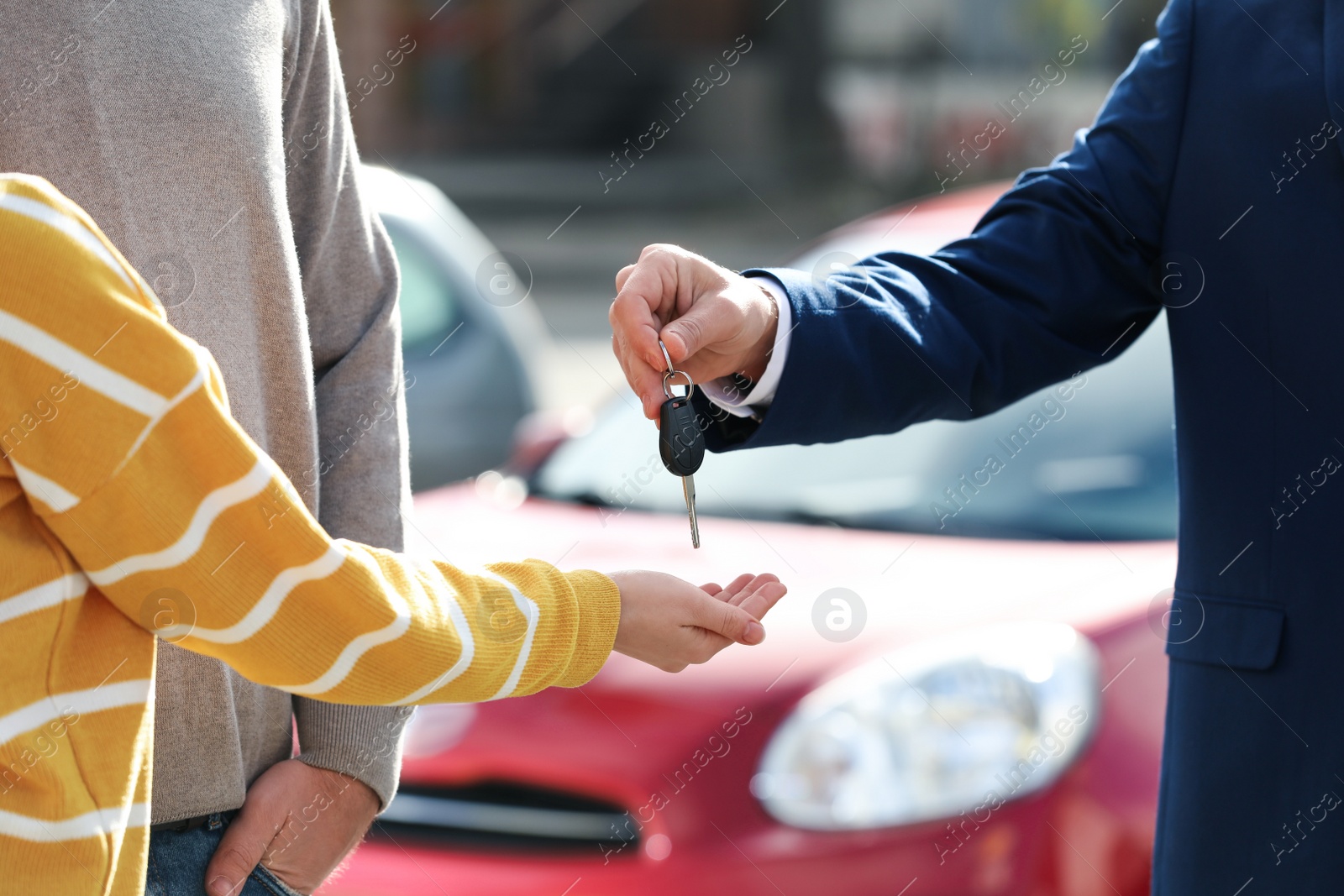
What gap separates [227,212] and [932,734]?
163 centimetres

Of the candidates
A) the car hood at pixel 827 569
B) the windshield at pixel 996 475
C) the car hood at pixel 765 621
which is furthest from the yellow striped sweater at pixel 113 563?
the windshield at pixel 996 475

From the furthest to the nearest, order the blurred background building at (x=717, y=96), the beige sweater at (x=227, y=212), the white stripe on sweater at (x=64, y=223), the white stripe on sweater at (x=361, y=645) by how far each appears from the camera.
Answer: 1. the blurred background building at (x=717, y=96)
2. the beige sweater at (x=227, y=212)
3. the white stripe on sweater at (x=361, y=645)
4. the white stripe on sweater at (x=64, y=223)

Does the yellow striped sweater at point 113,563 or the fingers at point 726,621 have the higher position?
the yellow striped sweater at point 113,563

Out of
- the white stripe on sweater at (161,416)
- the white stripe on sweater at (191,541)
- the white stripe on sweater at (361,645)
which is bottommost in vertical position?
the white stripe on sweater at (361,645)

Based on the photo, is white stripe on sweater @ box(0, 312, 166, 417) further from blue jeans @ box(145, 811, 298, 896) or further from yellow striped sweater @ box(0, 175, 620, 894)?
blue jeans @ box(145, 811, 298, 896)

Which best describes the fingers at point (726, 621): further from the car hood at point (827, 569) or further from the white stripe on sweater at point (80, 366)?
the car hood at point (827, 569)

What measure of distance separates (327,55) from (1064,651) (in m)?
1.68

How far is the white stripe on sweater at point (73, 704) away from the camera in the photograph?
110cm

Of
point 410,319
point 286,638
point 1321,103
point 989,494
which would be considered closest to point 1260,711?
point 1321,103

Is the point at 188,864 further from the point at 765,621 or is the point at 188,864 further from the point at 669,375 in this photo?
the point at 765,621

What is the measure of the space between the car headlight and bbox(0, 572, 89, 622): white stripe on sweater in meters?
1.54

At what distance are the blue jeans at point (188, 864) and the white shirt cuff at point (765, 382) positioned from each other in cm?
70

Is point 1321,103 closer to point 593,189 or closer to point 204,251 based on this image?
point 204,251

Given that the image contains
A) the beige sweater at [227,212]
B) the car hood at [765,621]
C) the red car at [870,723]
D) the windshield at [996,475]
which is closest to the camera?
the beige sweater at [227,212]
